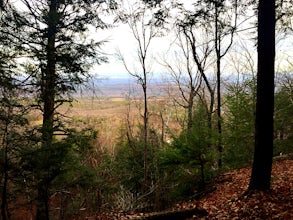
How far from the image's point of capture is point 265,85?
5.74 metres

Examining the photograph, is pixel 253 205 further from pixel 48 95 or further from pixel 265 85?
pixel 48 95

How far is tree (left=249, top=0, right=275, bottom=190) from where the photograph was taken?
566 centimetres

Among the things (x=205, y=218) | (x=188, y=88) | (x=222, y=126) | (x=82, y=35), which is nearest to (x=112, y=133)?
(x=188, y=88)

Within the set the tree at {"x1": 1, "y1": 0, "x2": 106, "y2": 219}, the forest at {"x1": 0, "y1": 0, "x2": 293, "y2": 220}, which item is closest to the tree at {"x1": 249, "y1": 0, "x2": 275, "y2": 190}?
the forest at {"x1": 0, "y1": 0, "x2": 293, "y2": 220}

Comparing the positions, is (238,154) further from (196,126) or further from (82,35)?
(82,35)

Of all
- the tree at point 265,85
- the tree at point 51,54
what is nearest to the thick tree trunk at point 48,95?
the tree at point 51,54

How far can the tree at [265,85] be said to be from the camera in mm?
5664

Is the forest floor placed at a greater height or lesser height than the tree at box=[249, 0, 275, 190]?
lesser

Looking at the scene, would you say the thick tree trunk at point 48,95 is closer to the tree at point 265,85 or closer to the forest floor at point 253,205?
the forest floor at point 253,205

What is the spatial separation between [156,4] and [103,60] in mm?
2144

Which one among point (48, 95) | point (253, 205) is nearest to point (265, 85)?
point (253, 205)

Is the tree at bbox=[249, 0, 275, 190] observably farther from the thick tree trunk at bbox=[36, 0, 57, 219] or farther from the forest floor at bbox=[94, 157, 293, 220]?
the thick tree trunk at bbox=[36, 0, 57, 219]

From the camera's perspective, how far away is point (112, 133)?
98.2 ft

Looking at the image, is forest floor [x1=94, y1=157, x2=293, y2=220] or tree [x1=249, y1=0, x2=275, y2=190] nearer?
forest floor [x1=94, y1=157, x2=293, y2=220]
